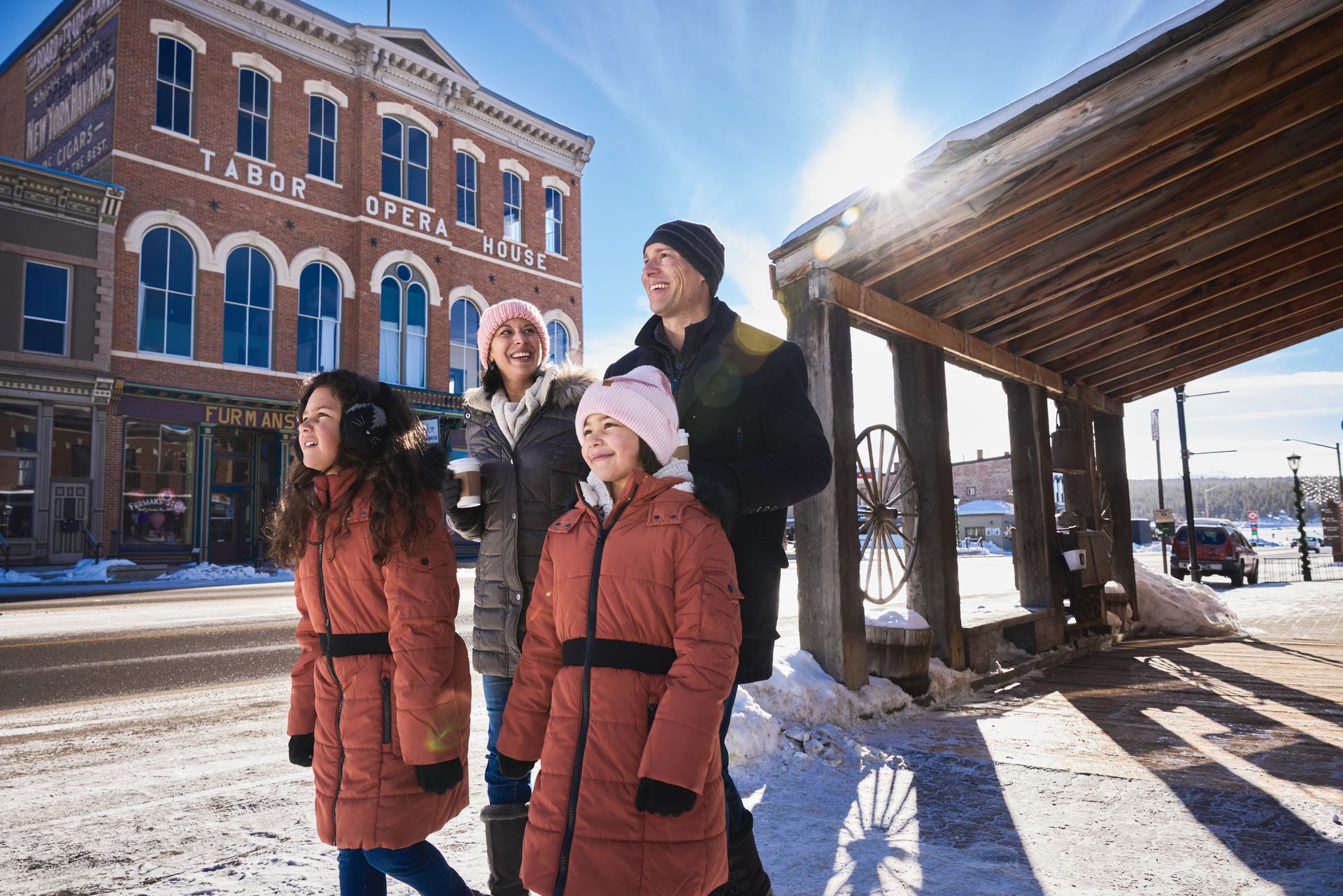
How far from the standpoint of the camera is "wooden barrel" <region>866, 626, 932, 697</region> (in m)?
5.30

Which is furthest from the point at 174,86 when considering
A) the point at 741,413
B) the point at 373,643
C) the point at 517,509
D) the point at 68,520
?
the point at 741,413

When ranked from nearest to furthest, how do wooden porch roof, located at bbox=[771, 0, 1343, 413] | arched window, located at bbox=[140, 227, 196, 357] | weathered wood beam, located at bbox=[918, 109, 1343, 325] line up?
1. wooden porch roof, located at bbox=[771, 0, 1343, 413]
2. weathered wood beam, located at bbox=[918, 109, 1343, 325]
3. arched window, located at bbox=[140, 227, 196, 357]

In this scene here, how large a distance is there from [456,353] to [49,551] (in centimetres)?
1102

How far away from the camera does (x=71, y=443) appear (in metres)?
17.1

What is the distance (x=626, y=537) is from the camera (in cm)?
193

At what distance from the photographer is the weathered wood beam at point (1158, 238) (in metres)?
5.27

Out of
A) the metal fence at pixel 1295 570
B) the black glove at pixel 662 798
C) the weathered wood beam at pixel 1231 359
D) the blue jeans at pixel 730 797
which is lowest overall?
the metal fence at pixel 1295 570

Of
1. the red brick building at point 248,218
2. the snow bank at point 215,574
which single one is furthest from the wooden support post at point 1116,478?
the red brick building at point 248,218

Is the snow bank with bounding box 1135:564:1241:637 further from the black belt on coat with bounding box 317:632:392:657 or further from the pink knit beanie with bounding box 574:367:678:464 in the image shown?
the black belt on coat with bounding box 317:632:392:657

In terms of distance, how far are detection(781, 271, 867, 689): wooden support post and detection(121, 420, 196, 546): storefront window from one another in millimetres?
17720

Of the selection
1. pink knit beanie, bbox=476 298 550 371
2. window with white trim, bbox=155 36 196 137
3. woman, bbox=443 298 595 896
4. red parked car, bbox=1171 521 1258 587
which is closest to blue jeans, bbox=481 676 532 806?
woman, bbox=443 298 595 896

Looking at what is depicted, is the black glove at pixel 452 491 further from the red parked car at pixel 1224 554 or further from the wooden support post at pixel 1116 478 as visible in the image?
the red parked car at pixel 1224 554

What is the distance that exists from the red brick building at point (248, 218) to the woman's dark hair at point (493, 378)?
18.3 metres

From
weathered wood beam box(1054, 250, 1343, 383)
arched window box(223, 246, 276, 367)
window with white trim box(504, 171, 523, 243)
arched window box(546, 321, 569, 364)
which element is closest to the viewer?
weathered wood beam box(1054, 250, 1343, 383)
